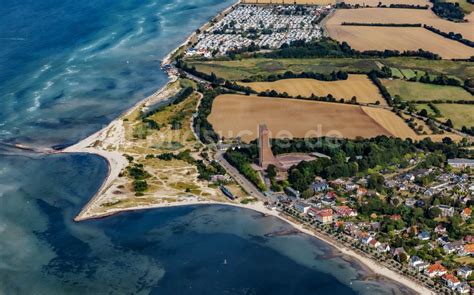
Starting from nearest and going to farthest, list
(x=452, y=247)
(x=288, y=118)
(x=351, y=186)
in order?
(x=452, y=247) → (x=351, y=186) → (x=288, y=118)

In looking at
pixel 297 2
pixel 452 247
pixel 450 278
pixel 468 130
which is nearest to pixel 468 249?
pixel 452 247

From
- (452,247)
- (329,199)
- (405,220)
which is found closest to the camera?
(452,247)

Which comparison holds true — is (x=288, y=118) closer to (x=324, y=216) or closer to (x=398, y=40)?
(x=324, y=216)

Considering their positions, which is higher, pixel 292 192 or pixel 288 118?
pixel 288 118

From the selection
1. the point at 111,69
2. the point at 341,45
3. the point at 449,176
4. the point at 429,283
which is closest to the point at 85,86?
the point at 111,69

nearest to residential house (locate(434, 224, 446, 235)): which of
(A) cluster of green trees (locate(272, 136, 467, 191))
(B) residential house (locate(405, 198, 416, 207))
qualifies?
(B) residential house (locate(405, 198, 416, 207))

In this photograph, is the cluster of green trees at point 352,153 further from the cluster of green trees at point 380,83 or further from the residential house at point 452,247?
the cluster of green trees at point 380,83

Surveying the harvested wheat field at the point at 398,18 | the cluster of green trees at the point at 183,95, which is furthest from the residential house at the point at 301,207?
the harvested wheat field at the point at 398,18
